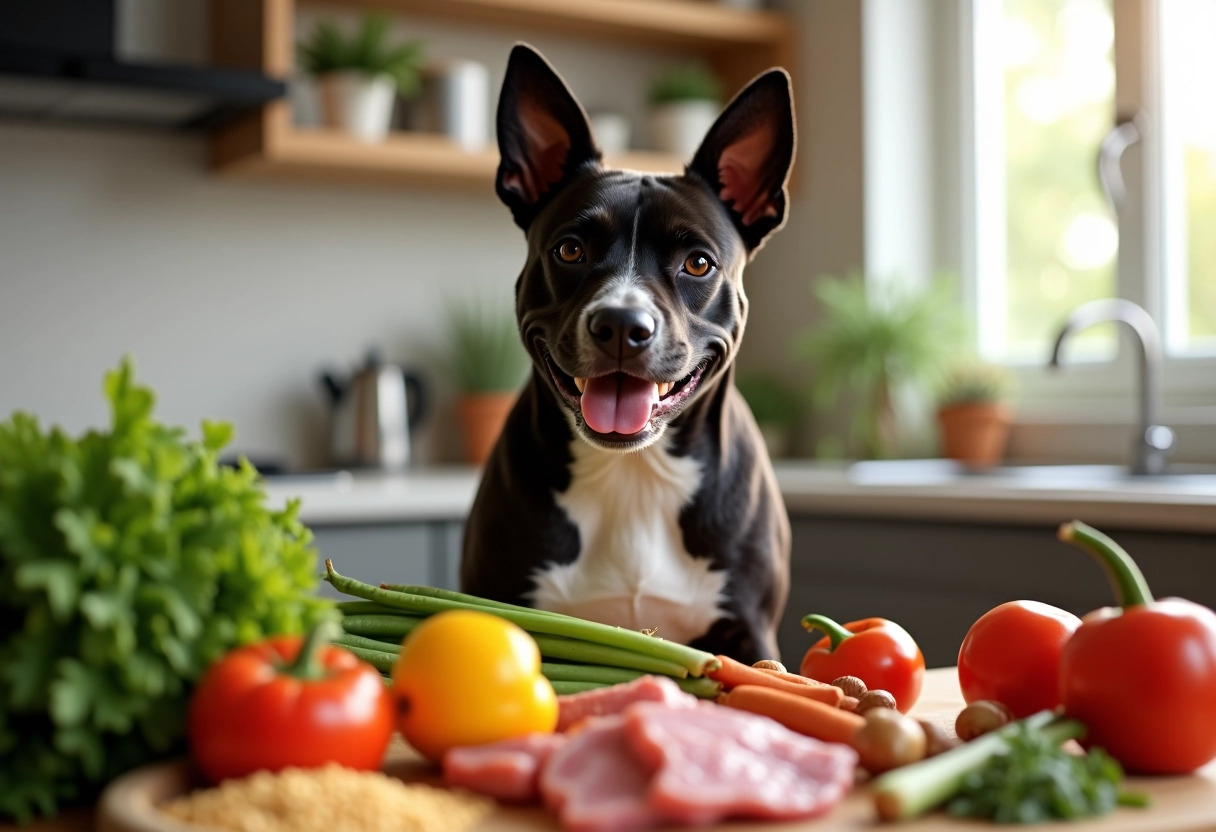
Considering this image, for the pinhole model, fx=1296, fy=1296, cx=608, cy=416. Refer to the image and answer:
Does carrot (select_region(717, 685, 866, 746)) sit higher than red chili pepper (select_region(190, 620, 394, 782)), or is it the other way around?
red chili pepper (select_region(190, 620, 394, 782))

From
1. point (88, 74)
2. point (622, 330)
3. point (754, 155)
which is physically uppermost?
point (88, 74)

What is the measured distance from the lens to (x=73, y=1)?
2.76m

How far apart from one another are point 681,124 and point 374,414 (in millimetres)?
1211

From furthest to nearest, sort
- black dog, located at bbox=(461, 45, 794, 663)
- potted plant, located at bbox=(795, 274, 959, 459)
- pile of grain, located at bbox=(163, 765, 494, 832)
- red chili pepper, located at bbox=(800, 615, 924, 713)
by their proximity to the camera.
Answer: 1. potted plant, located at bbox=(795, 274, 959, 459)
2. black dog, located at bbox=(461, 45, 794, 663)
3. red chili pepper, located at bbox=(800, 615, 924, 713)
4. pile of grain, located at bbox=(163, 765, 494, 832)

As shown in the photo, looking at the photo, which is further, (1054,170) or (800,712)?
(1054,170)

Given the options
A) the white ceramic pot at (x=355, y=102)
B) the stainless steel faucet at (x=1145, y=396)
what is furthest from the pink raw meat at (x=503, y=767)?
the white ceramic pot at (x=355, y=102)

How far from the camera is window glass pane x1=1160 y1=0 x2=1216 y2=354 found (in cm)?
309

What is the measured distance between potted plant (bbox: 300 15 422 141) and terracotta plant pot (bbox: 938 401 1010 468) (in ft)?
5.29

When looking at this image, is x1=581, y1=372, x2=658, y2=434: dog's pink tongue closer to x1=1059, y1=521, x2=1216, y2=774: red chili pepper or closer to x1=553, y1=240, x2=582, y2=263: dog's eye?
x1=553, y1=240, x2=582, y2=263: dog's eye

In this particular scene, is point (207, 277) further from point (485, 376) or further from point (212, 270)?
point (485, 376)

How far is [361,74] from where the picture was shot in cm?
321

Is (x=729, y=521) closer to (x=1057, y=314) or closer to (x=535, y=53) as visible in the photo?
(x=535, y=53)

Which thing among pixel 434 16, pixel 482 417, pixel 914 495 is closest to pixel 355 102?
pixel 434 16

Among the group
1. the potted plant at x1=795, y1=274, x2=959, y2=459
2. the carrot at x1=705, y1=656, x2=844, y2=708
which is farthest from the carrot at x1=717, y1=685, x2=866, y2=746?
the potted plant at x1=795, y1=274, x2=959, y2=459
